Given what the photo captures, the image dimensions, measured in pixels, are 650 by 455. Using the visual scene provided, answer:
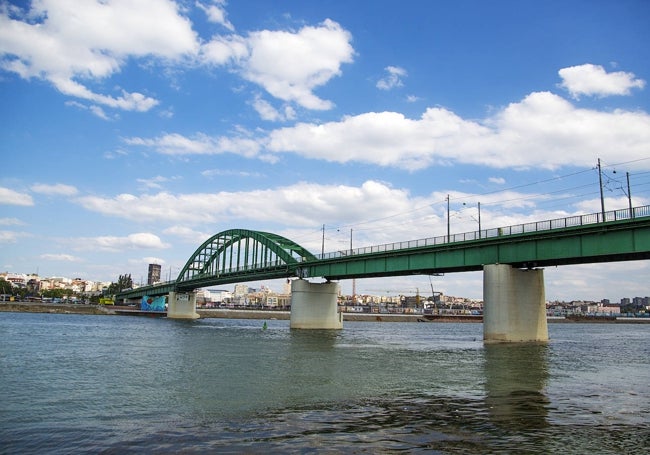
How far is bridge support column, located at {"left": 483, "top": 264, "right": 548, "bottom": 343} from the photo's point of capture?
2226 inches

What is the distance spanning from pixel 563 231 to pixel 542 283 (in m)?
7.92

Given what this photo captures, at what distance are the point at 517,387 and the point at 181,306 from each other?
486ft

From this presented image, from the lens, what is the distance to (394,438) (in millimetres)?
14914

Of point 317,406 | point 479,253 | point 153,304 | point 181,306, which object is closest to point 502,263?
point 479,253

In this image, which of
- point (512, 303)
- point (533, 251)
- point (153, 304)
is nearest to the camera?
point (533, 251)

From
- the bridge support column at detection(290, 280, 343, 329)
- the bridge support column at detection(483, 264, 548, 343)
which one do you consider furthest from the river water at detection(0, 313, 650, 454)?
the bridge support column at detection(290, 280, 343, 329)

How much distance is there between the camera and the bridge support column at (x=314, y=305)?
94.6m

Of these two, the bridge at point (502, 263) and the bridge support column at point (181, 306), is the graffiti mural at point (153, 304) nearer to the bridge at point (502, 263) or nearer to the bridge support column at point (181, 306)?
the bridge support column at point (181, 306)

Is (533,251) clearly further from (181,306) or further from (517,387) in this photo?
(181,306)

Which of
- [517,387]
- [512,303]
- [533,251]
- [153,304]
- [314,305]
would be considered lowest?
[517,387]

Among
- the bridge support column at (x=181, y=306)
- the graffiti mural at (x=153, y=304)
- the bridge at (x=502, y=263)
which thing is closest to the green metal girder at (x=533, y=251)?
the bridge at (x=502, y=263)

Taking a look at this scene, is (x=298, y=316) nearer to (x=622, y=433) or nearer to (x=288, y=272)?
(x=288, y=272)

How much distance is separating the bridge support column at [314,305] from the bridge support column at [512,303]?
4181 cm

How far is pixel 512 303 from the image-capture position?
187ft
